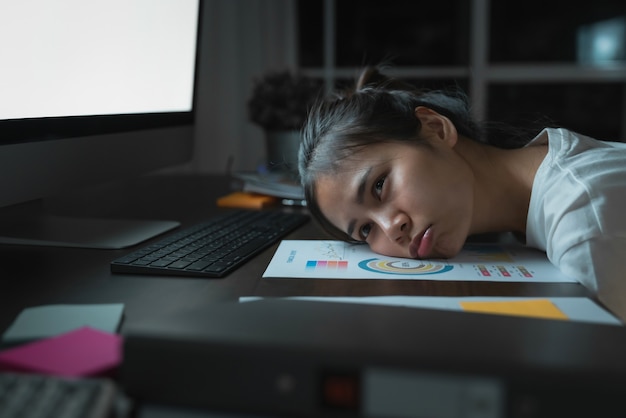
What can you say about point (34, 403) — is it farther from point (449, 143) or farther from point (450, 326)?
point (449, 143)

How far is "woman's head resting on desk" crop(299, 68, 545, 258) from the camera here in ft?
2.98

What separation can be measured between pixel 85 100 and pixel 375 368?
0.70 meters

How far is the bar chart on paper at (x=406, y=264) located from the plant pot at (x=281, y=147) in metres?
0.69

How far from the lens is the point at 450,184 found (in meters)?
0.95

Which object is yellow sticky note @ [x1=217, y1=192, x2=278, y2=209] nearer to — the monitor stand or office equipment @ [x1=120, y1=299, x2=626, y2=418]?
the monitor stand

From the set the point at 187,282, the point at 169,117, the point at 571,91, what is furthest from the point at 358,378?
the point at 571,91

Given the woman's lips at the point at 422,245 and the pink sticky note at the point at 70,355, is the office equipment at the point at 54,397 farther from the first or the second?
the woman's lips at the point at 422,245

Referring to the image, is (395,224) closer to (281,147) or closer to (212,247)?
(212,247)

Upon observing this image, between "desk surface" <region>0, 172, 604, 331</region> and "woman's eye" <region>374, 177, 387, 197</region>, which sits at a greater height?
"woman's eye" <region>374, 177, 387, 197</region>

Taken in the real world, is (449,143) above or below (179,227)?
above

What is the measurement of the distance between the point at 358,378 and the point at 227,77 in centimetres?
217

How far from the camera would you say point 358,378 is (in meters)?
0.36

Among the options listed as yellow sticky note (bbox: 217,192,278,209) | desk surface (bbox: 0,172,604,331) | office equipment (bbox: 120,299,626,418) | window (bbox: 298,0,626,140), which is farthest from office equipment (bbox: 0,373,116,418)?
window (bbox: 298,0,626,140)

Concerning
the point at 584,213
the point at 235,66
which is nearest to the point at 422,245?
the point at 584,213
